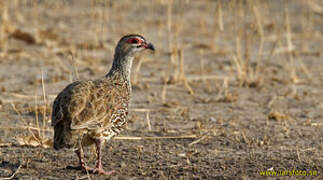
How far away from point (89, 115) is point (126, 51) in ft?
4.53

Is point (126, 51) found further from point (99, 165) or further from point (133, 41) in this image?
point (99, 165)

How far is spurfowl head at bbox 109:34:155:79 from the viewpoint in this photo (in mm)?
7297

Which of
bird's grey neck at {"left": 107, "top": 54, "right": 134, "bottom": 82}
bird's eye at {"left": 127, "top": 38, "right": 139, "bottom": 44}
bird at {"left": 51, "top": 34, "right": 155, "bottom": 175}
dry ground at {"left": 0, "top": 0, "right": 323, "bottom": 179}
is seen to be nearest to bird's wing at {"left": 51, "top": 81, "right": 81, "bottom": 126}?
bird at {"left": 51, "top": 34, "right": 155, "bottom": 175}

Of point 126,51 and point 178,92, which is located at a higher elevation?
point 126,51

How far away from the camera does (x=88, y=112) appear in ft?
20.5

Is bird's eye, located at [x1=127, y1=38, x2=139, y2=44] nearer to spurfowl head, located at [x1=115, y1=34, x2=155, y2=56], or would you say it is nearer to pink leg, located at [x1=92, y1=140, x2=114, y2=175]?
spurfowl head, located at [x1=115, y1=34, x2=155, y2=56]

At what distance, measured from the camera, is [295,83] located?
11.7 meters

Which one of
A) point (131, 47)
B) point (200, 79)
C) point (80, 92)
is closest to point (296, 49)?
point (200, 79)

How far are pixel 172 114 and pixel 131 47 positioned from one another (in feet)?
7.34

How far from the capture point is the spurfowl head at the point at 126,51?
23.9 ft

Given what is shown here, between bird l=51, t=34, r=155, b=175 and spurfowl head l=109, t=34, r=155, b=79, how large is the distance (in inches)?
11.2

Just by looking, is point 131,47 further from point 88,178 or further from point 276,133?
point 276,133

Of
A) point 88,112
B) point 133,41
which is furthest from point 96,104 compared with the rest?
point 133,41

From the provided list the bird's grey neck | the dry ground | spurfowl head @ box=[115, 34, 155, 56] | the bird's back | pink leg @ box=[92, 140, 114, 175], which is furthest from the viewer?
spurfowl head @ box=[115, 34, 155, 56]
